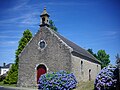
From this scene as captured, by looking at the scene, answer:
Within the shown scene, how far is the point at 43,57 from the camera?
21797mm

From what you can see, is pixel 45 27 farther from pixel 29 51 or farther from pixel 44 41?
pixel 29 51

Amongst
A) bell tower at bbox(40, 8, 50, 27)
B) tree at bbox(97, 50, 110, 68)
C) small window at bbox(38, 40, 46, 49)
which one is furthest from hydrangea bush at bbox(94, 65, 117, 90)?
tree at bbox(97, 50, 110, 68)

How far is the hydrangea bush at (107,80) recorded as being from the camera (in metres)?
12.8

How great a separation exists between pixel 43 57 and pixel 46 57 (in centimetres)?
48

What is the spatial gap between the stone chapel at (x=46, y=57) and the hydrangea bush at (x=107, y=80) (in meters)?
6.50

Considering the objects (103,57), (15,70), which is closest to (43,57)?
(15,70)

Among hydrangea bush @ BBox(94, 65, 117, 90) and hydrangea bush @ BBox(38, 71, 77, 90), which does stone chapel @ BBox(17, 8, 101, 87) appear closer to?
hydrangea bush @ BBox(38, 71, 77, 90)

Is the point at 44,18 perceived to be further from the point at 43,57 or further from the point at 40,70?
the point at 40,70

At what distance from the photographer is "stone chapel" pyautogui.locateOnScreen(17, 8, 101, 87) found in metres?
20.4

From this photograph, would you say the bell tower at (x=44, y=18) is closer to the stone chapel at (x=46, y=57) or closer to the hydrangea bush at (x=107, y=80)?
the stone chapel at (x=46, y=57)

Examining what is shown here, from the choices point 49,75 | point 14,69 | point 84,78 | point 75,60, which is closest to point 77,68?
point 75,60

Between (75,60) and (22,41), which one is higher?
(22,41)

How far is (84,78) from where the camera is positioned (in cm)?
2469

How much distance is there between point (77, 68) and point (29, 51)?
6883mm
